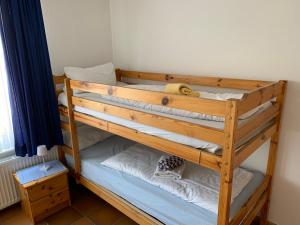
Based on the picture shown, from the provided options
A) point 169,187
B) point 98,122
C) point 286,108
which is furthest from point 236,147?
point 98,122

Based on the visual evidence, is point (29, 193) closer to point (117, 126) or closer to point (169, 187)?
point (117, 126)

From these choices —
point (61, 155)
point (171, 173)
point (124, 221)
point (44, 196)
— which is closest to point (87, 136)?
point (61, 155)

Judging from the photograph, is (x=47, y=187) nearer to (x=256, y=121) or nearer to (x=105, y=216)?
(x=105, y=216)

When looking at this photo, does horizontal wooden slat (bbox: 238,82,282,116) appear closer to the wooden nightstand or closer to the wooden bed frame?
the wooden bed frame

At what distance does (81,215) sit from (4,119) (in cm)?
111

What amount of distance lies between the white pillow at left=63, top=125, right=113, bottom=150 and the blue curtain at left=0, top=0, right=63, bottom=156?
0.63ft

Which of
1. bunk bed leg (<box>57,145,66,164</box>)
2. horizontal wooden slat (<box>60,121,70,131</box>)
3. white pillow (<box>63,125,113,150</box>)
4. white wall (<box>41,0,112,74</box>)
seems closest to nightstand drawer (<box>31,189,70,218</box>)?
bunk bed leg (<box>57,145,66,164</box>)

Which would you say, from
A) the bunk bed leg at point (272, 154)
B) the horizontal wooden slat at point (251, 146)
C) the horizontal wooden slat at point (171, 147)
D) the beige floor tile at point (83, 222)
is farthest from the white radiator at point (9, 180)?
the bunk bed leg at point (272, 154)

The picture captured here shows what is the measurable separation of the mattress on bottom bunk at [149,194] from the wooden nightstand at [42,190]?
22 cm

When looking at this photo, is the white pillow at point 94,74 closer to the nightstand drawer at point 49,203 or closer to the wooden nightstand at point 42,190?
the wooden nightstand at point 42,190

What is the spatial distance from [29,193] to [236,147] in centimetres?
171

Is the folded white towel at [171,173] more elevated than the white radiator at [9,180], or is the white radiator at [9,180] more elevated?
the folded white towel at [171,173]

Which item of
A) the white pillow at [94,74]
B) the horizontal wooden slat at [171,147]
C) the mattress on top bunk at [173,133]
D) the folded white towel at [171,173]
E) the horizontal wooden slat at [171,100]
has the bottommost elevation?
the folded white towel at [171,173]

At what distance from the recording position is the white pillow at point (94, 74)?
7.70 ft
